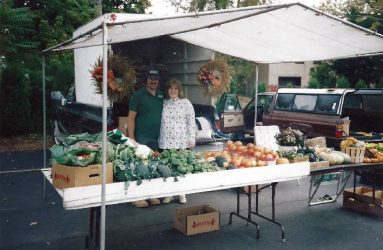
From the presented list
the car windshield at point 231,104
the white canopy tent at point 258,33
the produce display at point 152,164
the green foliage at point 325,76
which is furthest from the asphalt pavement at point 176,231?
the green foliage at point 325,76

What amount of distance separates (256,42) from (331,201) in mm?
2924

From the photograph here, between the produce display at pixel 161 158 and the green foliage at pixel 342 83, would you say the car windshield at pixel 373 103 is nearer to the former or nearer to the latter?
the produce display at pixel 161 158

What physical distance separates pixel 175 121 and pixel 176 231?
149 centimetres

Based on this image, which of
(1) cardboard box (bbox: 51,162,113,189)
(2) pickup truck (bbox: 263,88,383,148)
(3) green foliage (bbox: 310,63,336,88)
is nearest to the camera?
(1) cardboard box (bbox: 51,162,113,189)

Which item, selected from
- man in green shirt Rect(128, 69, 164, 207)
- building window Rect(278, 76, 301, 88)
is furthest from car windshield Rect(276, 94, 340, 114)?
building window Rect(278, 76, 301, 88)

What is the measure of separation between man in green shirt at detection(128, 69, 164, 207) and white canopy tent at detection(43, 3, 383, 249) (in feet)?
2.88

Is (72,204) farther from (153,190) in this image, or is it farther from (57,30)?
(57,30)

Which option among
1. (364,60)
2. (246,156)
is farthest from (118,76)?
(364,60)

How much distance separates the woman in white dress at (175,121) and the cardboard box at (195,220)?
94 cm

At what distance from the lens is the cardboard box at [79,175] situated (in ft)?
11.3

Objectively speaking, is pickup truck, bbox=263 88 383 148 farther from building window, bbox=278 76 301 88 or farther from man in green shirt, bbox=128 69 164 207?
building window, bbox=278 76 301 88

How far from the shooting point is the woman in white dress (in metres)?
5.46

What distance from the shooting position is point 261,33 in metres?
5.10

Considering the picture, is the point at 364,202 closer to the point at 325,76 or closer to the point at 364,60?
the point at 364,60
